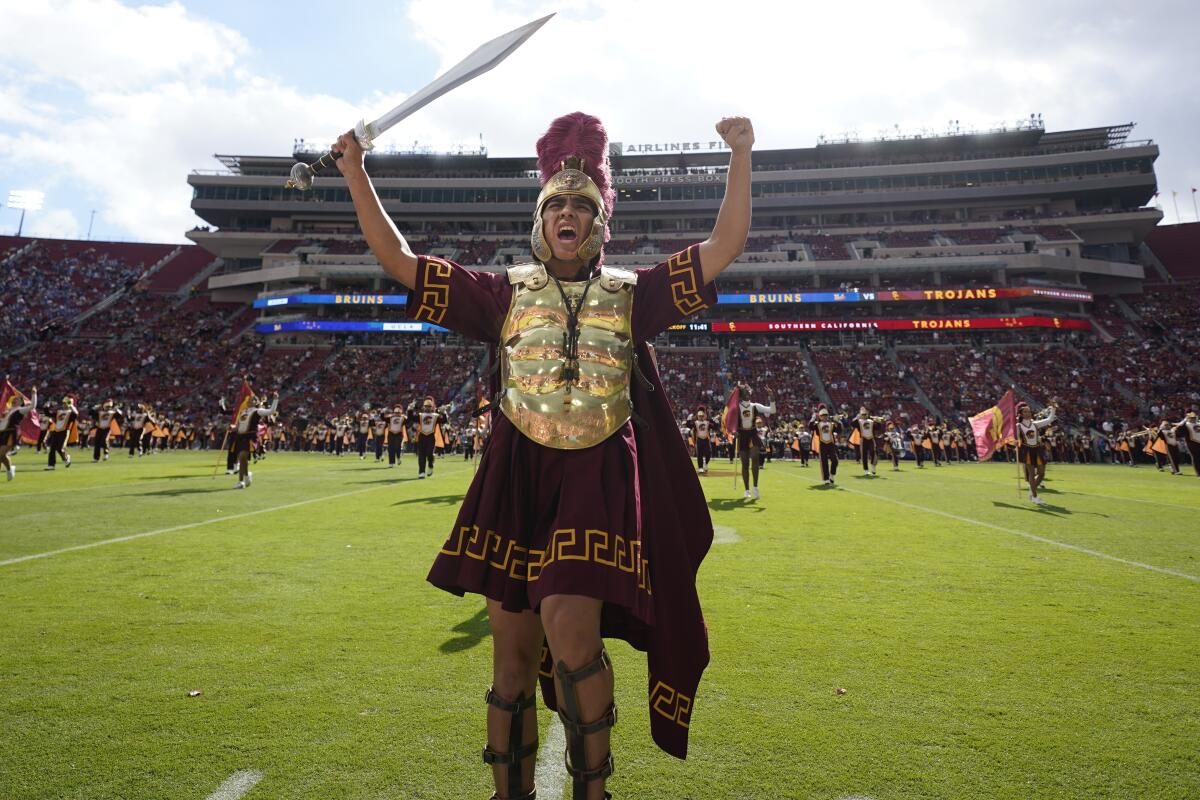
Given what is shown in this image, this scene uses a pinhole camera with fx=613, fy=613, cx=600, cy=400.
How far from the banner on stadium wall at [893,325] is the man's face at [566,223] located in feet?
142

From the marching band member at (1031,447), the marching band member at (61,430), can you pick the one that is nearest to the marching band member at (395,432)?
the marching band member at (61,430)

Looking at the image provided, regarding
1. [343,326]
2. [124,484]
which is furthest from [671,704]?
[343,326]

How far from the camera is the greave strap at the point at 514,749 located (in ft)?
6.66

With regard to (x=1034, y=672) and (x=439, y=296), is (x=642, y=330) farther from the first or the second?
(x=1034, y=672)

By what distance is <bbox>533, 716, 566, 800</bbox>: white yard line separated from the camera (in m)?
2.44

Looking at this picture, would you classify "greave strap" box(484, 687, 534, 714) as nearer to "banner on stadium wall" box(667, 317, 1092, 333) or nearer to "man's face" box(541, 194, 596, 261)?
"man's face" box(541, 194, 596, 261)

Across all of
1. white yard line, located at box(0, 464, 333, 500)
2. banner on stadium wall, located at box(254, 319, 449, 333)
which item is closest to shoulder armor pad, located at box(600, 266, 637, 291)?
white yard line, located at box(0, 464, 333, 500)

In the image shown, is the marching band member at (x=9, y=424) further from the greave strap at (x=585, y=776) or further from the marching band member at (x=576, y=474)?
the greave strap at (x=585, y=776)

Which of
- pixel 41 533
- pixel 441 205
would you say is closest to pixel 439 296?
pixel 41 533

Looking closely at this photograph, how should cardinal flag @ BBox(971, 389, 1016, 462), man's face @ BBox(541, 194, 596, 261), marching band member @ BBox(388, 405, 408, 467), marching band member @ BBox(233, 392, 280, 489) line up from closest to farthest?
man's face @ BBox(541, 194, 596, 261)
marching band member @ BBox(233, 392, 280, 489)
cardinal flag @ BBox(971, 389, 1016, 462)
marching band member @ BBox(388, 405, 408, 467)

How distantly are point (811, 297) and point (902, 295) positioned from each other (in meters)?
6.71

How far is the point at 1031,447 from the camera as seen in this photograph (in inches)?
504

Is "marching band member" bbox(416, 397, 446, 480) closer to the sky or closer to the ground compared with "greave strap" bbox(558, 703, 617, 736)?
closer to the sky

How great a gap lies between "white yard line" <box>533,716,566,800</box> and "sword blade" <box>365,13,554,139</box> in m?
2.73
